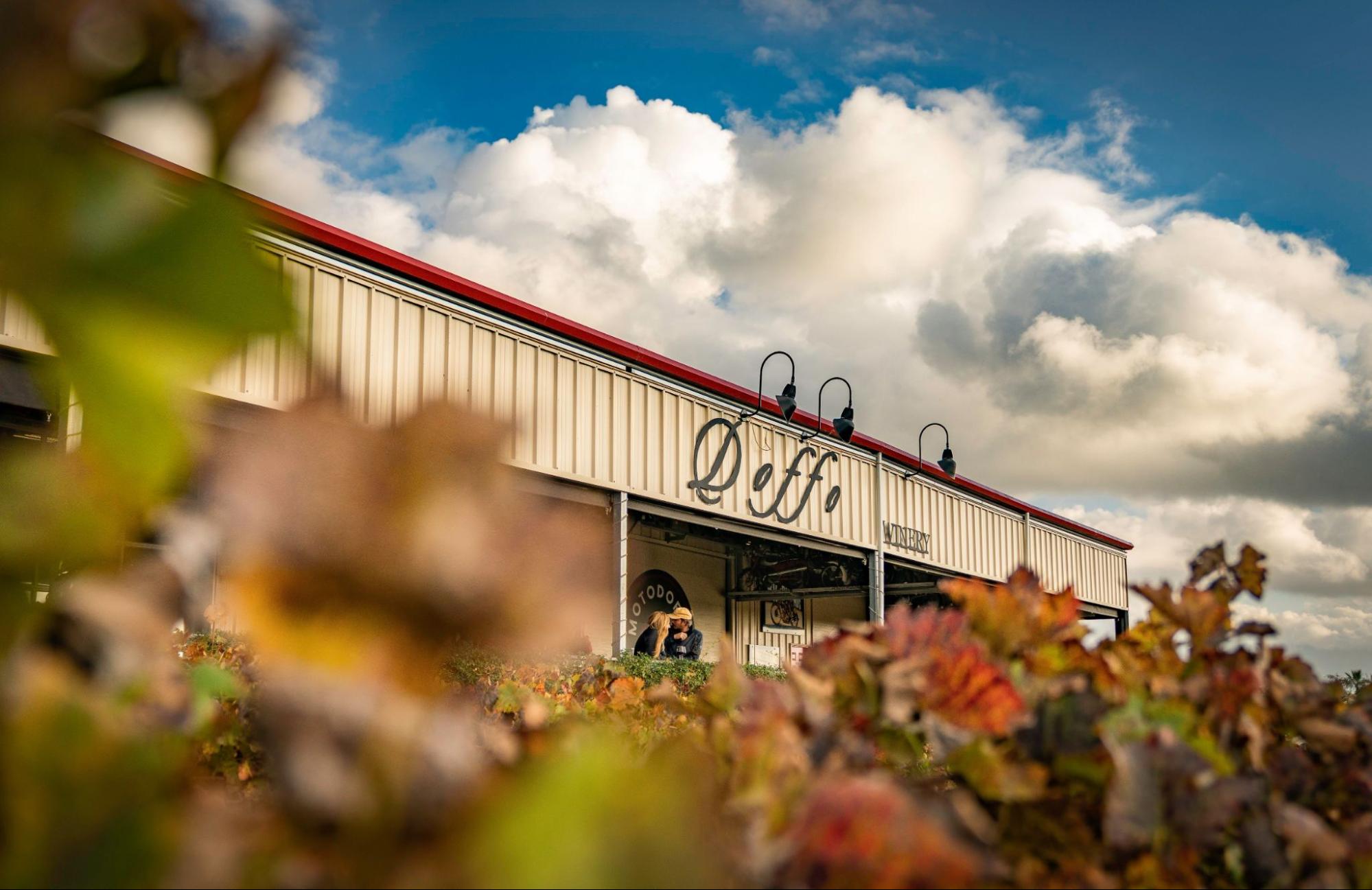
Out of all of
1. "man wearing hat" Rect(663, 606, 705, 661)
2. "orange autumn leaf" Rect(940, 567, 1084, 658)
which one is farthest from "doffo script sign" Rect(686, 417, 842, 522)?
"orange autumn leaf" Rect(940, 567, 1084, 658)

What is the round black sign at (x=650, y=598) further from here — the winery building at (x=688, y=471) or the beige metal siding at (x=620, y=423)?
the beige metal siding at (x=620, y=423)

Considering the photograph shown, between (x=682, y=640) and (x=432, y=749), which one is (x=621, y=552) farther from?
(x=432, y=749)

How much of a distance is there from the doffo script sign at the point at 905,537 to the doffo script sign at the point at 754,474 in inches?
63.9

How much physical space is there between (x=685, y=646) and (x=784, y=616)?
6.65 meters

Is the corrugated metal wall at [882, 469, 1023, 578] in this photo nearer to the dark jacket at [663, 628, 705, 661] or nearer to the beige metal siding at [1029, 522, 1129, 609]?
the beige metal siding at [1029, 522, 1129, 609]

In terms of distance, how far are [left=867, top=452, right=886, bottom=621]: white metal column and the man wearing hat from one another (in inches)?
187

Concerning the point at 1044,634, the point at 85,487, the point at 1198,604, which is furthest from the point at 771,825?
the point at 1198,604

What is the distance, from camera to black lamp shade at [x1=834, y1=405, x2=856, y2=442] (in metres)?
16.0

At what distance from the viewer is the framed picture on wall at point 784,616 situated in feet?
66.2

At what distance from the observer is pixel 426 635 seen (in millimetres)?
393

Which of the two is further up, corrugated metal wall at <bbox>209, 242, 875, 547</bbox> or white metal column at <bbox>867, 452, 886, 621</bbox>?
corrugated metal wall at <bbox>209, 242, 875, 547</bbox>

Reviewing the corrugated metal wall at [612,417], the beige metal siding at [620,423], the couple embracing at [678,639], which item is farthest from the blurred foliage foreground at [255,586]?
the couple embracing at [678,639]

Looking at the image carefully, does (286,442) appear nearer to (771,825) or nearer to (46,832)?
(46,832)

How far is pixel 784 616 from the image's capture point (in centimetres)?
2073
